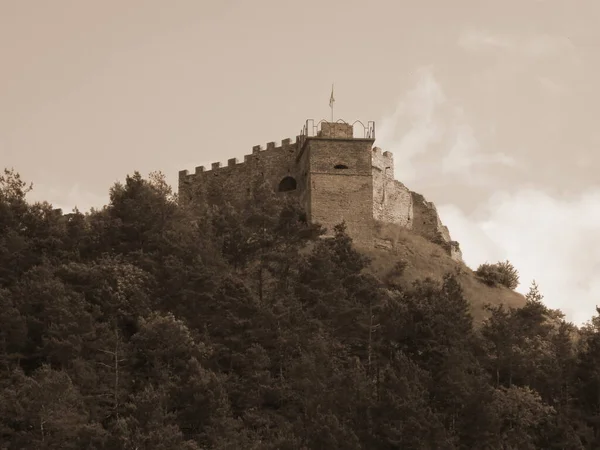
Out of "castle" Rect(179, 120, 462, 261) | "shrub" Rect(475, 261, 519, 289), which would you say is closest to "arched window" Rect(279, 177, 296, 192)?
"castle" Rect(179, 120, 462, 261)

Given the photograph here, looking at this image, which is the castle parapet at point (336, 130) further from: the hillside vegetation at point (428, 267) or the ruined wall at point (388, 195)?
the hillside vegetation at point (428, 267)

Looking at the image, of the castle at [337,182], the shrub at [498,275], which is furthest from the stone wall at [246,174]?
the shrub at [498,275]

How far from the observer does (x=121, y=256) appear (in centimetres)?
5547

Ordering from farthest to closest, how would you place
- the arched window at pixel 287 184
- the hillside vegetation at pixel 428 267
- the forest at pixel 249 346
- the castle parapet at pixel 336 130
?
1. the arched window at pixel 287 184
2. the castle parapet at pixel 336 130
3. the hillside vegetation at pixel 428 267
4. the forest at pixel 249 346

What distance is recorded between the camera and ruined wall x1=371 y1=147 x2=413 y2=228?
62812mm

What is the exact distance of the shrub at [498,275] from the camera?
64688 millimetres

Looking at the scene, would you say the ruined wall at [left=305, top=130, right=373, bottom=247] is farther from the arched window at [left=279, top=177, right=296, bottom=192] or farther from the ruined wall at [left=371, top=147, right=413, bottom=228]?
the arched window at [left=279, top=177, right=296, bottom=192]

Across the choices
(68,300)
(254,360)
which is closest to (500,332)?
(254,360)

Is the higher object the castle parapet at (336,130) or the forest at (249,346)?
the castle parapet at (336,130)

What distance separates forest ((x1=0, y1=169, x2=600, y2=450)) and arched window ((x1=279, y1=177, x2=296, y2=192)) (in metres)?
4.77

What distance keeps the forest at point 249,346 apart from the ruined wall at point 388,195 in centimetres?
427

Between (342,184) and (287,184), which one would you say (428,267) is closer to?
(342,184)

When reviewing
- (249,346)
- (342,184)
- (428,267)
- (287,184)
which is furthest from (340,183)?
(249,346)

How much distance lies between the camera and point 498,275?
213 ft
